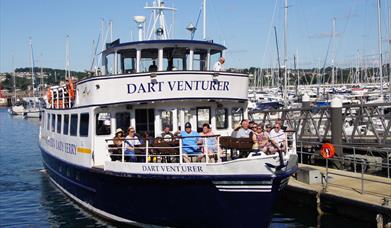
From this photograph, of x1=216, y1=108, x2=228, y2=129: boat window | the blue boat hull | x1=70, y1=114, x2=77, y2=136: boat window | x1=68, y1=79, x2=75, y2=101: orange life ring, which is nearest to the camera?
the blue boat hull

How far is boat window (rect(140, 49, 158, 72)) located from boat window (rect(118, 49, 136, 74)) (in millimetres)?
345

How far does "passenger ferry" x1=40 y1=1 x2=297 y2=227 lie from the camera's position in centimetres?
1168

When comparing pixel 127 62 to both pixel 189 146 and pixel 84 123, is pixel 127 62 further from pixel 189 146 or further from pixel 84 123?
pixel 189 146

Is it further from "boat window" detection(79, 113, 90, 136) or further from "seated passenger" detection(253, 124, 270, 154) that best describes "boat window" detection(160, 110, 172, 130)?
"seated passenger" detection(253, 124, 270, 154)

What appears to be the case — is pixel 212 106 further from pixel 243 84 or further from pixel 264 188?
pixel 264 188

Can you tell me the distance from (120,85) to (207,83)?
230cm

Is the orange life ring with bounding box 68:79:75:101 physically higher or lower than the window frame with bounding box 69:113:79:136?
higher

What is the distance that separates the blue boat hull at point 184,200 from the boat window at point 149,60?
129 inches

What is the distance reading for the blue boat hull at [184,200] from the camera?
38.1 ft

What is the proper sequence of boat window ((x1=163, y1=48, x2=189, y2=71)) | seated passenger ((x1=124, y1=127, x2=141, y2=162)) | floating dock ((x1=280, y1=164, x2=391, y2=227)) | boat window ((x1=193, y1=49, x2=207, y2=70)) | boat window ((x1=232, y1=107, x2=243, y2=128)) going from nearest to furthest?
seated passenger ((x1=124, y1=127, x2=141, y2=162)), floating dock ((x1=280, y1=164, x2=391, y2=227)), boat window ((x1=163, y1=48, x2=189, y2=71)), boat window ((x1=193, y1=49, x2=207, y2=70)), boat window ((x1=232, y1=107, x2=243, y2=128))

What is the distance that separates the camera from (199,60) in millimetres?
16156

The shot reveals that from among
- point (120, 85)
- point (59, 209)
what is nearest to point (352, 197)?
point (120, 85)

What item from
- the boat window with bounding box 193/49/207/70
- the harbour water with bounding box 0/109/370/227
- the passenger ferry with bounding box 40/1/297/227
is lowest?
the harbour water with bounding box 0/109/370/227

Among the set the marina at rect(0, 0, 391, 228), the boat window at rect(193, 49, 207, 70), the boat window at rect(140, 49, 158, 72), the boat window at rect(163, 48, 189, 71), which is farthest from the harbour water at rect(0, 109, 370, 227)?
the boat window at rect(193, 49, 207, 70)
